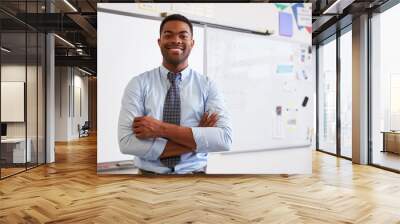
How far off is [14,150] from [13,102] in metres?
0.97

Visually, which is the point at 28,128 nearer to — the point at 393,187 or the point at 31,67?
the point at 31,67

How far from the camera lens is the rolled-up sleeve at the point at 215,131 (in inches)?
215

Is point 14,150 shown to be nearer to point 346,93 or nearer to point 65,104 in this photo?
point 346,93

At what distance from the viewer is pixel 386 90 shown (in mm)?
7461

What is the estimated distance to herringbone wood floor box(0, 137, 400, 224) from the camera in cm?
391

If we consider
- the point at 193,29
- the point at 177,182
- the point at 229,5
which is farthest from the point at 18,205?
the point at 229,5

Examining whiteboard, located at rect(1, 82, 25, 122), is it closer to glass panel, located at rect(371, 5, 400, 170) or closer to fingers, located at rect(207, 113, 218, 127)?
fingers, located at rect(207, 113, 218, 127)

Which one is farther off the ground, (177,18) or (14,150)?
(177,18)

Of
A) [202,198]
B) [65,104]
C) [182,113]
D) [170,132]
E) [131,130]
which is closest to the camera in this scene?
[202,198]

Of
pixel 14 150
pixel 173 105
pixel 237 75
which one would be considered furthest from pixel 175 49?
pixel 14 150

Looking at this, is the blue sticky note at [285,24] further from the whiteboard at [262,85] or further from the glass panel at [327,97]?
the glass panel at [327,97]

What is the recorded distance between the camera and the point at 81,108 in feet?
59.6

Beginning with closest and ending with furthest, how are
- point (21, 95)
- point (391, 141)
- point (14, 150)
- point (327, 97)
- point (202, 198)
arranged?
point (202, 198)
point (14, 150)
point (21, 95)
point (391, 141)
point (327, 97)

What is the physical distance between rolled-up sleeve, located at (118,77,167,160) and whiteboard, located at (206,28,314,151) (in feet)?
3.87
